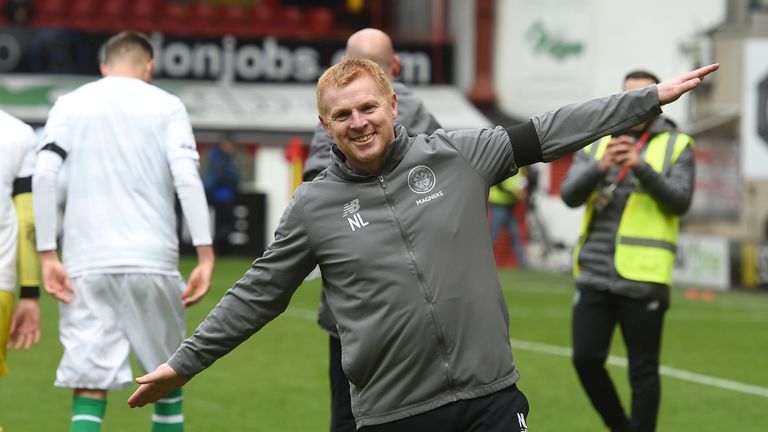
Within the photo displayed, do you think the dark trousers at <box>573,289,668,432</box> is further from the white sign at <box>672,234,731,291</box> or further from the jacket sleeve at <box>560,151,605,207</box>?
the white sign at <box>672,234,731,291</box>

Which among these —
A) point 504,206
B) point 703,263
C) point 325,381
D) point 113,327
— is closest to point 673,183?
point 113,327

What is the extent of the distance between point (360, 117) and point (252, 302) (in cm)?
72

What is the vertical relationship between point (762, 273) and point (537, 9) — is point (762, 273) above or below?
below

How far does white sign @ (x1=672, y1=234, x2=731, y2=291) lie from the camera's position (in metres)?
19.9

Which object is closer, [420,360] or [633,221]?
[420,360]

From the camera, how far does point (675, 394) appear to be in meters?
10.2

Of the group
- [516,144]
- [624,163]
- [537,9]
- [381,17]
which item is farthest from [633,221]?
[381,17]

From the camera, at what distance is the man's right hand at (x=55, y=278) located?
253 inches

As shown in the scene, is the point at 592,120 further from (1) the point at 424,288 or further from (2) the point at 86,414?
(2) the point at 86,414

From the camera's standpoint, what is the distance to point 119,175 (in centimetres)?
659

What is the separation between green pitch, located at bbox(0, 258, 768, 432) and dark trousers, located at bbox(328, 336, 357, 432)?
7.06 ft

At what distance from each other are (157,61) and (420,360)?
82.2 ft

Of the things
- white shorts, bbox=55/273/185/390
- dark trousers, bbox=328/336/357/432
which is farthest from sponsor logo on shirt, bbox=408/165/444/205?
white shorts, bbox=55/273/185/390

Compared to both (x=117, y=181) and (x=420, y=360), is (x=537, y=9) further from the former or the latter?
(x=420, y=360)
